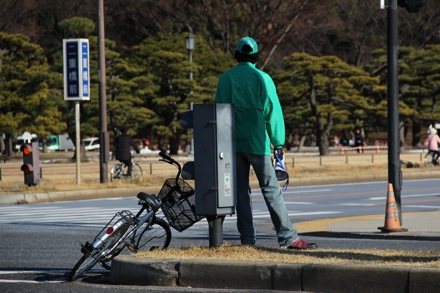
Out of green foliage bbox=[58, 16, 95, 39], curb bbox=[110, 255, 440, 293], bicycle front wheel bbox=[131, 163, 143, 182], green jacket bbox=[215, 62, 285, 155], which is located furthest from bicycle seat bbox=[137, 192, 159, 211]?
green foliage bbox=[58, 16, 95, 39]

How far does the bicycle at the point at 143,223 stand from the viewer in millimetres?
9578

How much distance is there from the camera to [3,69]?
139 feet

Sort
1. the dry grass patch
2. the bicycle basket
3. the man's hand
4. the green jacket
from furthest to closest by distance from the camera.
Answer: the bicycle basket, the man's hand, the green jacket, the dry grass patch

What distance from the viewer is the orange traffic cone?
1466 centimetres

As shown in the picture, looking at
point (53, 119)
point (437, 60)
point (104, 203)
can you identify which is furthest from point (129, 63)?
point (104, 203)

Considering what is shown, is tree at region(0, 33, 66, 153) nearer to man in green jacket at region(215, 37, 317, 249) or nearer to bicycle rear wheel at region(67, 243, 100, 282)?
man in green jacket at region(215, 37, 317, 249)

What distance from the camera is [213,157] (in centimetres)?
953

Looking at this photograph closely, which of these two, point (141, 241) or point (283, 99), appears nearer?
point (141, 241)

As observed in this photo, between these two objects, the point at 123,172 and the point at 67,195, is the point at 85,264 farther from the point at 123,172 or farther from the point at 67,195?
the point at 123,172

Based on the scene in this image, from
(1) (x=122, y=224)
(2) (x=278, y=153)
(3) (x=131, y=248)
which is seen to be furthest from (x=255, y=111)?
(3) (x=131, y=248)

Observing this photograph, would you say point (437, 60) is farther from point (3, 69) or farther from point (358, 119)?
point (3, 69)

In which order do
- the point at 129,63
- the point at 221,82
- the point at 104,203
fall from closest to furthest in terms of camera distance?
the point at 221,82 → the point at 104,203 → the point at 129,63

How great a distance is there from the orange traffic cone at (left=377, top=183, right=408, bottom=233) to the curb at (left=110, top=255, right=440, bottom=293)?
6.27 metres

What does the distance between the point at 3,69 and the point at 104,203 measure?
19.7 meters
